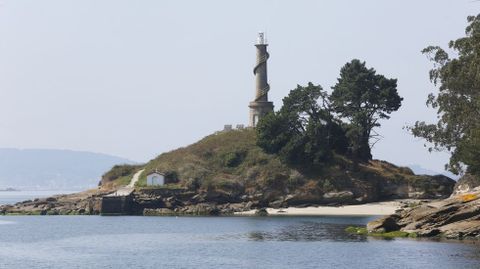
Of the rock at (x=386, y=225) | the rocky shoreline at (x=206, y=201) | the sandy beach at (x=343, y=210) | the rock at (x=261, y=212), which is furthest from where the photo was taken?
the rocky shoreline at (x=206, y=201)

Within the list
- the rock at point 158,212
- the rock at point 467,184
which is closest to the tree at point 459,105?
the rock at point 467,184

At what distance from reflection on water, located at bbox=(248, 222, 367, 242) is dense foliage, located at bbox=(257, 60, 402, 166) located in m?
29.4

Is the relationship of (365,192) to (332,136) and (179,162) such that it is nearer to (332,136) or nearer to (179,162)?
(332,136)

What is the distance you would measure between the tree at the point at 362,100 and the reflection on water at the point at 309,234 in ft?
117

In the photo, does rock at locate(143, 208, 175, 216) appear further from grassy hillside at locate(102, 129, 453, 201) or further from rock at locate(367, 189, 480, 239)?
rock at locate(367, 189, 480, 239)

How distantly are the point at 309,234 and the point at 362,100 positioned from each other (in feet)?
166

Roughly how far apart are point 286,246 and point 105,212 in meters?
55.3

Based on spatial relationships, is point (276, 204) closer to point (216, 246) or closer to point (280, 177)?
point (280, 177)

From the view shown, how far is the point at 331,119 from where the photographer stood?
142m

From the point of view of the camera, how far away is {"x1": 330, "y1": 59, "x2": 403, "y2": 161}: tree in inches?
5625

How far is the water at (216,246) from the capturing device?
72.2m

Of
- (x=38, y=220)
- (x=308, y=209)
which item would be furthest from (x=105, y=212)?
(x=308, y=209)

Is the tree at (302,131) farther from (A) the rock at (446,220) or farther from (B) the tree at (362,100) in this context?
(A) the rock at (446,220)

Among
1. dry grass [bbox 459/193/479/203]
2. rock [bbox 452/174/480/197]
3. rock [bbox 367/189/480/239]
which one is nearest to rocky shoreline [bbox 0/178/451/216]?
rock [bbox 452/174/480/197]
